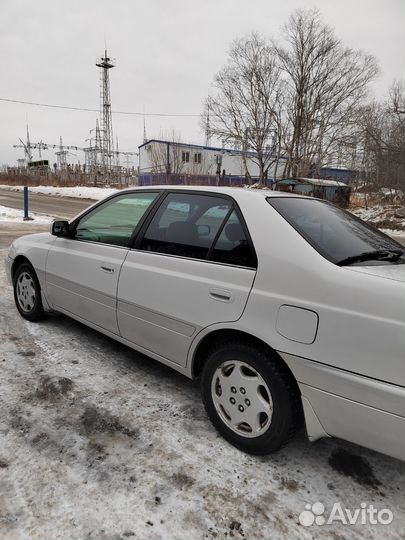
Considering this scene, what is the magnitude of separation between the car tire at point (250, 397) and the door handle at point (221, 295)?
251 mm

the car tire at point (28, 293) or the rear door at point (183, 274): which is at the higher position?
the rear door at point (183, 274)

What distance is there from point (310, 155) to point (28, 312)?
29.9m

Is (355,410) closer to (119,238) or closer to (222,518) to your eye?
(222,518)

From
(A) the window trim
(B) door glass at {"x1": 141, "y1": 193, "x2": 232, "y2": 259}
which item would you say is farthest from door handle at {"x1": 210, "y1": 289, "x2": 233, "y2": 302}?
(B) door glass at {"x1": 141, "y1": 193, "x2": 232, "y2": 259}

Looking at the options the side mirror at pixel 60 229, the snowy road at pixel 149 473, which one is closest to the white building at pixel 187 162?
Result: the side mirror at pixel 60 229

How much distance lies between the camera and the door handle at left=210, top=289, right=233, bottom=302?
2.25m

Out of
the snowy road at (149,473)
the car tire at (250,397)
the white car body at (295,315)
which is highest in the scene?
the white car body at (295,315)

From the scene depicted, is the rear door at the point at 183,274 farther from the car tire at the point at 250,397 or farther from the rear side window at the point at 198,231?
the car tire at the point at 250,397

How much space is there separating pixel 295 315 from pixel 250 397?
57 centimetres

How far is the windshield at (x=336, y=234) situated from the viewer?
2.13 m

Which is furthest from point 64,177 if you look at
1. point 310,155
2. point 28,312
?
point 28,312

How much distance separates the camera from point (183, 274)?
2.52 meters

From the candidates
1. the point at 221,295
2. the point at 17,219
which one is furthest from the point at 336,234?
the point at 17,219

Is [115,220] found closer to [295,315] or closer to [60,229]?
[60,229]
